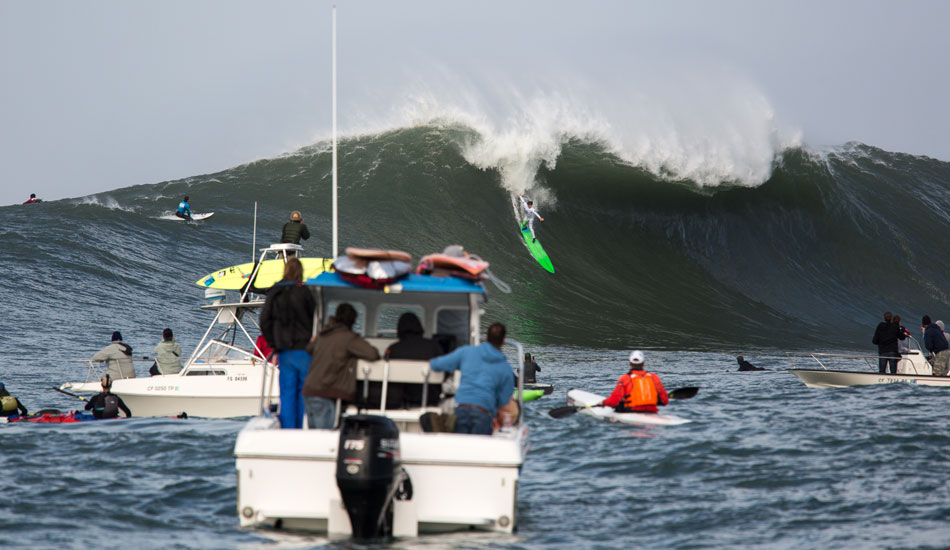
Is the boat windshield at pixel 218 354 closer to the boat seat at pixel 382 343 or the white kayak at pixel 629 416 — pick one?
the white kayak at pixel 629 416

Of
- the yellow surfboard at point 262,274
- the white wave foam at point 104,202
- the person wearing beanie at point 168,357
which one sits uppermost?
the white wave foam at point 104,202

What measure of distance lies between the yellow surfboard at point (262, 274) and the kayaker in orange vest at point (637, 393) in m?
4.25

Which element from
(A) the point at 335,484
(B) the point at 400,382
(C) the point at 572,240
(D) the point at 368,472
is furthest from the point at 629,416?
(C) the point at 572,240

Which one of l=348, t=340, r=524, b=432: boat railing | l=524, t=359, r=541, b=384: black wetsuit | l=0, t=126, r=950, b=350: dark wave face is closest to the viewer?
l=348, t=340, r=524, b=432: boat railing

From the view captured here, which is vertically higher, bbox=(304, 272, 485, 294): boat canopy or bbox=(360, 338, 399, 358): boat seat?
bbox=(304, 272, 485, 294): boat canopy

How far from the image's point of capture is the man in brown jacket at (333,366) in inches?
277

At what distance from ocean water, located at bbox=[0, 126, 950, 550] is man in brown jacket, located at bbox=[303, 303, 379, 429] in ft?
3.08

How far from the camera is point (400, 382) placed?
7574 millimetres

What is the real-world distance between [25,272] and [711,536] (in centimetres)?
2324

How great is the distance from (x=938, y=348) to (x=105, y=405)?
13551 mm

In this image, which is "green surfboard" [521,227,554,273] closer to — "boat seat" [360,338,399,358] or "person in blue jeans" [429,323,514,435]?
"boat seat" [360,338,399,358]

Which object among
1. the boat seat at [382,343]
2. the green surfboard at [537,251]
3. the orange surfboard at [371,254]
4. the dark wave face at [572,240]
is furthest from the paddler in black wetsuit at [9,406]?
the green surfboard at [537,251]

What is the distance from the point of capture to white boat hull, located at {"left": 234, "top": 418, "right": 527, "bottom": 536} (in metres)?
6.51

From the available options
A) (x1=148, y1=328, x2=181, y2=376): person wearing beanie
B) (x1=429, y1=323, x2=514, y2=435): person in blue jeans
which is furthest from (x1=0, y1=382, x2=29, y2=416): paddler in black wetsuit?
(x1=429, y1=323, x2=514, y2=435): person in blue jeans
